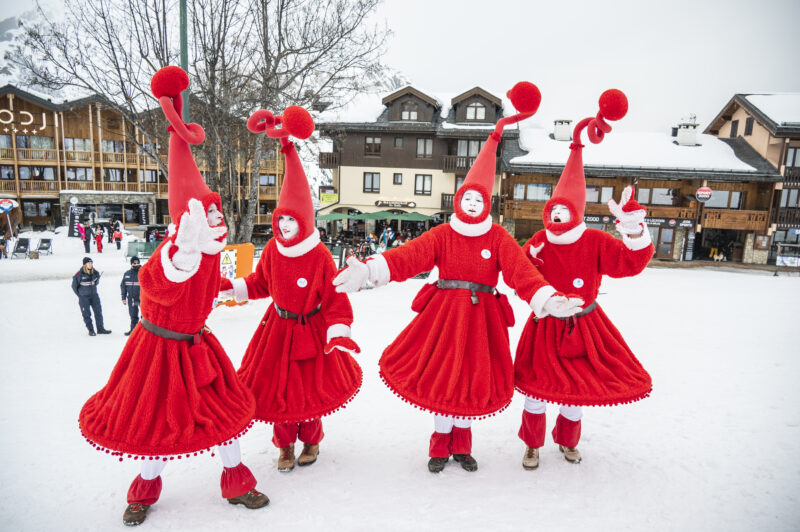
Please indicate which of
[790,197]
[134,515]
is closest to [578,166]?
[134,515]

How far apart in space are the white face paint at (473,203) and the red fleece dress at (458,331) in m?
0.20

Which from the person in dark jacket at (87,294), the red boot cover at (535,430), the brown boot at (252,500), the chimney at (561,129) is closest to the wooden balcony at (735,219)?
the chimney at (561,129)

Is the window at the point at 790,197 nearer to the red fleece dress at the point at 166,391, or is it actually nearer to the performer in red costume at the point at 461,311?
the performer in red costume at the point at 461,311

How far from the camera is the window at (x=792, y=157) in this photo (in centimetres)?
2105

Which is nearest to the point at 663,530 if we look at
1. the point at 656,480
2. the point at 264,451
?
the point at 656,480

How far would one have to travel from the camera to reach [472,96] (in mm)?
23906

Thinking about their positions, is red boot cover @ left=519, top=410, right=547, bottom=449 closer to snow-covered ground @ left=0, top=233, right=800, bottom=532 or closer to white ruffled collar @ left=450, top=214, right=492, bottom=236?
snow-covered ground @ left=0, top=233, right=800, bottom=532

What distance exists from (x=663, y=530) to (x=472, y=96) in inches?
941

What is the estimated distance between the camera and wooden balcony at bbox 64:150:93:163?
1135 inches

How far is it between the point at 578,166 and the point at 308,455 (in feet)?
11.0

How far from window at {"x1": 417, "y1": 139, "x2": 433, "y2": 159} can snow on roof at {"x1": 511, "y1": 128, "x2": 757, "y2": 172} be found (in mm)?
5042

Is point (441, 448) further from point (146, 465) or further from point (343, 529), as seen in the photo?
point (146, 465)

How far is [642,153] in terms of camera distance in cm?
2245

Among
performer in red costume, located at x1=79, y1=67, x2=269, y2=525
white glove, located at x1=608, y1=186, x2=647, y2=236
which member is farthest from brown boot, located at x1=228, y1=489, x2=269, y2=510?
white glove, located at x1=608, y1=186, x2=647, y2=236
